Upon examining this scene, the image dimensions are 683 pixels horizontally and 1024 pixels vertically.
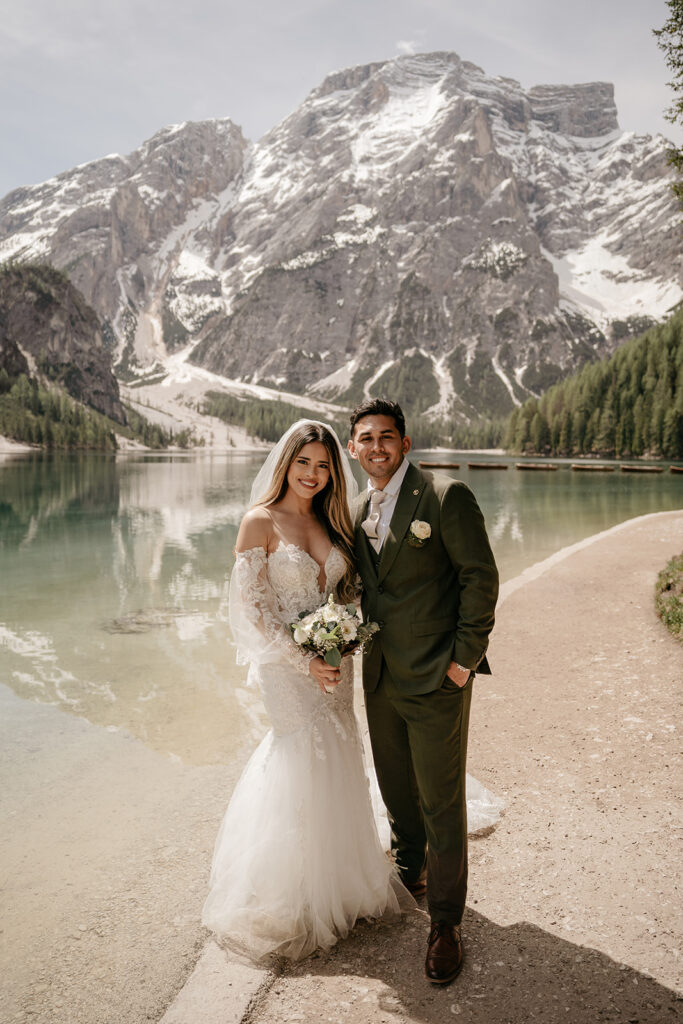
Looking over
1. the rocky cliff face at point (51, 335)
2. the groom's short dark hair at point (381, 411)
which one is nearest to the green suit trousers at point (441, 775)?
the groom's short dark hair at point (381, 411)

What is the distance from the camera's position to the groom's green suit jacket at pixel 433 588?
13.6 feet

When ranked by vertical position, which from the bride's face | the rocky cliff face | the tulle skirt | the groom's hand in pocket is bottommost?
the tulle skirt

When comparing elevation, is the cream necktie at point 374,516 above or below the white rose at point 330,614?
above

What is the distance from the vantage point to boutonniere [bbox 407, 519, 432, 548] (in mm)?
4168

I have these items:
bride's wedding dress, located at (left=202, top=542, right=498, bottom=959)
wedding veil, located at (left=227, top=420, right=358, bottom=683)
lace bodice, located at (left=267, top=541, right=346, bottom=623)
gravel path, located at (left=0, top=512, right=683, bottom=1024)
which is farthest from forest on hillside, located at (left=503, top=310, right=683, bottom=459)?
wedding veil, located at (left=227, top=420, right=358, bottom=683)

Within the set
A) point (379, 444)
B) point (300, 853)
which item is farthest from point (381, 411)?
point (300, 853)

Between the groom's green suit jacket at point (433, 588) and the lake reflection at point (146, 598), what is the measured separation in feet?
16.4

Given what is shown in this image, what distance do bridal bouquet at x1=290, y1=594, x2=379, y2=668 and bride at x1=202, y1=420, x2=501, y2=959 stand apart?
9.7 inches

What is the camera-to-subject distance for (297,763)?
4.47 metres

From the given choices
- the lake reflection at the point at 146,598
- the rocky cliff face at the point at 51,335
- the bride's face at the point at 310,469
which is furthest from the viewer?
the rocky cliff face at the point at 51,335

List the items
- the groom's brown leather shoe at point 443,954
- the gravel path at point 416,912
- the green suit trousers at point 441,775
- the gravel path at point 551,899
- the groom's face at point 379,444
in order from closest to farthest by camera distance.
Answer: the gravel path at point 551,899 < the gravel path at point 416,912 < the groom's brown leather shoe at point 443,954 < the green suit trousers at point 441,775 < the groom's face at point 379,444

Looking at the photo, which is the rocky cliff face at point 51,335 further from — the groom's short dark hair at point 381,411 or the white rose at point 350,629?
the white rose at point 350,629

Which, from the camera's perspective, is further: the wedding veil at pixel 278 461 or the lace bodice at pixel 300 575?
the wedding veil at pixel 278 461

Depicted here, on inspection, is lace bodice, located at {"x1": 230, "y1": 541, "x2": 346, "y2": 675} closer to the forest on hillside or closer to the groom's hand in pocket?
the groom's hand in pocket
